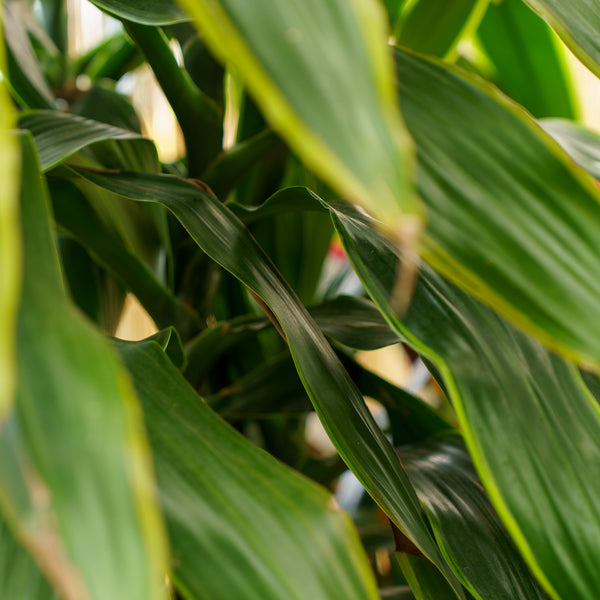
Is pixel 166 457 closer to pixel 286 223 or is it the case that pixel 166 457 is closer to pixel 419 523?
pixel 419 523

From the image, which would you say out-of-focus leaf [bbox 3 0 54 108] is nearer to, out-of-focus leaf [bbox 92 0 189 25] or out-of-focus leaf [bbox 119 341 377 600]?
out-of-focus leaf [bbox 92 0 189 25]

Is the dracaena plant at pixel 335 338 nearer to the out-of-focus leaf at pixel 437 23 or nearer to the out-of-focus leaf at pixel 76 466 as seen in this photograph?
the out-of-focus leaf at pixel 76 466

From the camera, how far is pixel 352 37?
14 cm

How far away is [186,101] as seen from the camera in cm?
41

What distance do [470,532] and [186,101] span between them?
13.1 inches

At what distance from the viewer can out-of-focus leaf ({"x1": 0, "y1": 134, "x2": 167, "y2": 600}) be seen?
0.38 ft

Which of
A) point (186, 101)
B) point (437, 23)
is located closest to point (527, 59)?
point (437, 23)

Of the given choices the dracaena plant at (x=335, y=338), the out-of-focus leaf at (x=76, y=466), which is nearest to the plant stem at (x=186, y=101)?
the dracaena plant at (x=335, y=338)

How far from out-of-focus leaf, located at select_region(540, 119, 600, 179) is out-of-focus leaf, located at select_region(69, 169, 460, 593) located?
0.63ft

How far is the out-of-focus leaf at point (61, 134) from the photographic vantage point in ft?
0.96

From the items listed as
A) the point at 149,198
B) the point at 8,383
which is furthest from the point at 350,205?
the point at 8,383

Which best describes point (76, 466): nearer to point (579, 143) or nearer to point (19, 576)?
point (19, 576)

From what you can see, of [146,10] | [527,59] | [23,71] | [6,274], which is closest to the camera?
[6,274]

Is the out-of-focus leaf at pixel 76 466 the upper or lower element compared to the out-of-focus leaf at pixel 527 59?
lower
